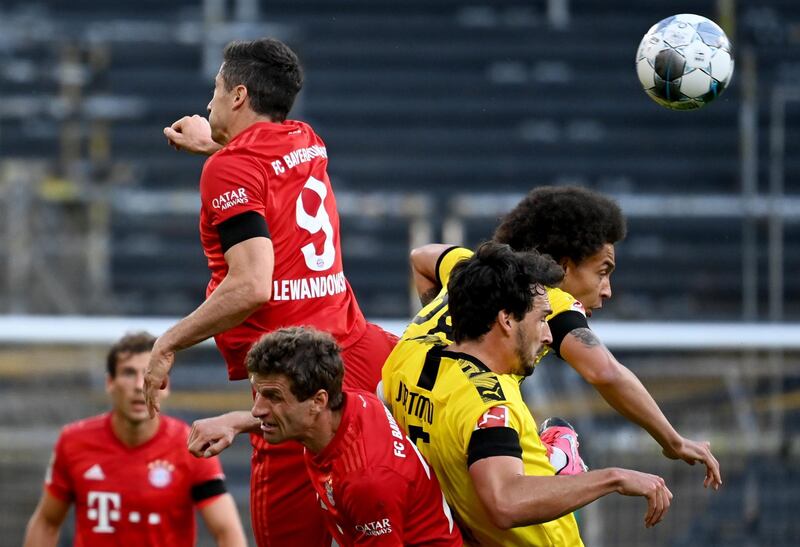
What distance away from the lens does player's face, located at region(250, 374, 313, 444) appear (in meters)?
3.53

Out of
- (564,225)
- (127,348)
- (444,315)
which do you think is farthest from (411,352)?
(127,348)

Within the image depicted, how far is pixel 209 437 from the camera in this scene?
3666 mm

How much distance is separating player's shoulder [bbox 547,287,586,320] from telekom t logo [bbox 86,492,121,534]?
288cm

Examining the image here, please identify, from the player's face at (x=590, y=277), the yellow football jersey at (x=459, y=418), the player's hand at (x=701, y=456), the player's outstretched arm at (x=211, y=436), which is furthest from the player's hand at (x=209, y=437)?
the player's hand at (x=701, y=456)

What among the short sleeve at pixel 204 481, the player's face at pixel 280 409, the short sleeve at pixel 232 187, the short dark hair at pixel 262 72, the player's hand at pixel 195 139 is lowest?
the short sleeve at pixel 204 481

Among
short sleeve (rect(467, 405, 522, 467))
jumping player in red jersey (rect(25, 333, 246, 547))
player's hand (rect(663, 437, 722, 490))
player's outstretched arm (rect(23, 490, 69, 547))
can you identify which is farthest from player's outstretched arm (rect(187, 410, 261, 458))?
player's outstretched arm (rect(23, 490, 69, 547))

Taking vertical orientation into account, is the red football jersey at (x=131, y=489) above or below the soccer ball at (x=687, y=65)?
below

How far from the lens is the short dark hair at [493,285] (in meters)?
3.58

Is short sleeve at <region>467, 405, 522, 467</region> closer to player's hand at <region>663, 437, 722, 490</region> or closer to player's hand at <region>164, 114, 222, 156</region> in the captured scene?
player's hand at <region>663, 437, 722, 490</region>

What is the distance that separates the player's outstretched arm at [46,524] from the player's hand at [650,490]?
3.48 metres

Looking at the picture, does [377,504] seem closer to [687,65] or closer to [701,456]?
[701,456]

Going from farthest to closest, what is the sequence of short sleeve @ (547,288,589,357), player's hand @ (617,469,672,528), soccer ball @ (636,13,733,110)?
soccer ball @ (636,13,733,110)
short sleeve @ (547,288,589,357)
player's hand @ (617,469,672,528)

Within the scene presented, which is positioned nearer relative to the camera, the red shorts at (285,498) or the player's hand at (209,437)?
the player's hand at (209,437)

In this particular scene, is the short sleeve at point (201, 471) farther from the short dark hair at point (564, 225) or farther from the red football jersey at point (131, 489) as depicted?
the short dark hair at point (564, 225)
